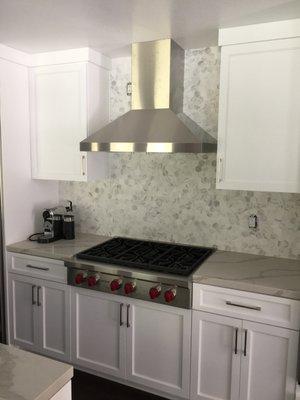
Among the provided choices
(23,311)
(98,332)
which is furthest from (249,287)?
(23,311)

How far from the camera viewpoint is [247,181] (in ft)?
7.00

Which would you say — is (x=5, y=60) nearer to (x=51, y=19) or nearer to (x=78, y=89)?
(x=78, y=89)

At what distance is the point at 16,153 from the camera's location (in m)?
2.68

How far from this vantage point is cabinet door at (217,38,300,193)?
198cm

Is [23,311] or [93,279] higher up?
[93,279]

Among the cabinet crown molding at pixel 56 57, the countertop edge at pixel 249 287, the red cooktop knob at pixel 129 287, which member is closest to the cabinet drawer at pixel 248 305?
the countertop edge at pixel 249 287

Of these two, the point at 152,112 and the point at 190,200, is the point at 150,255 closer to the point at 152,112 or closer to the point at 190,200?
the point at 190,200

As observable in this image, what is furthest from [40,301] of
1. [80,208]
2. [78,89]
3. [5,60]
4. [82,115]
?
[5,60]

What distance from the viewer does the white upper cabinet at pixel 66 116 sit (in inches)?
101

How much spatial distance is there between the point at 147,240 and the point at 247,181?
101 cm

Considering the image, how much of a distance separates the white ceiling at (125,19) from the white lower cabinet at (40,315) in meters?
1.66

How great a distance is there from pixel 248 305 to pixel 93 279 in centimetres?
96

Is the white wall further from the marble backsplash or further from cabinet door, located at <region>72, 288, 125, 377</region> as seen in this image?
cabinet door, located at <region>72, 288, 125, 377</region>

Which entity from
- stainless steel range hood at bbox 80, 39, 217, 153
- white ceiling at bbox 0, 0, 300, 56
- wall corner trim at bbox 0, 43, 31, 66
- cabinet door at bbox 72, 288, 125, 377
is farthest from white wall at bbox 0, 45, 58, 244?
cabinet door at bbox 72, 288, 125, 377
